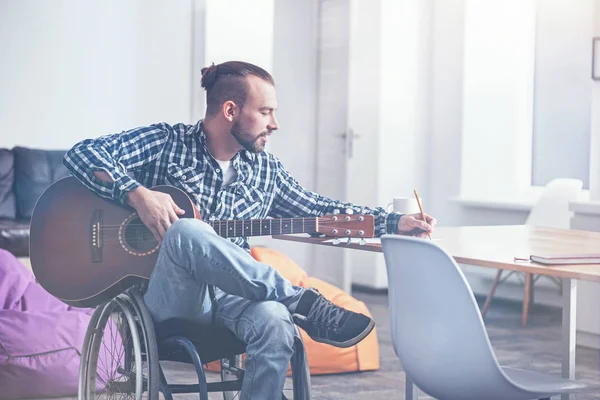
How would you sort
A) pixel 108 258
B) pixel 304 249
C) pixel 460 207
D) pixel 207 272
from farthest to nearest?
pixel 304 249 < pixel 460 207 < pixel 108 258 < pixel 207 272

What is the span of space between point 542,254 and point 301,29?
4879 mm

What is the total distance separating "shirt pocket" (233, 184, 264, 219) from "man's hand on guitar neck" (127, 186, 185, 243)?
26cm

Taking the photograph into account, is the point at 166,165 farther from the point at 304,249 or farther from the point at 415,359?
the point at 304,249

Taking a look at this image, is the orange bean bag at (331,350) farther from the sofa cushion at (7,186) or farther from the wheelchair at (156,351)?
the sofa cushion at (7,186)

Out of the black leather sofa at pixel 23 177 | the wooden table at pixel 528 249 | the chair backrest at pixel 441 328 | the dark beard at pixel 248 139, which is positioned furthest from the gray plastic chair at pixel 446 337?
the black leather sofa at pixel 23 177

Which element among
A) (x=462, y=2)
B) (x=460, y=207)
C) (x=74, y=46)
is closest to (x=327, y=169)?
(x=460, y=207)

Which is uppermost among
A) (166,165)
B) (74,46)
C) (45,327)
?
(74,46)

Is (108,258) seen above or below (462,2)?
below

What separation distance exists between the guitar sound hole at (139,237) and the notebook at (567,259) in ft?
3.19

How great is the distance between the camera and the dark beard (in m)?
2.62

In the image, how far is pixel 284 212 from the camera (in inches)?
111

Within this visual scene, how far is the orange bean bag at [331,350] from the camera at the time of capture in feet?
12.7

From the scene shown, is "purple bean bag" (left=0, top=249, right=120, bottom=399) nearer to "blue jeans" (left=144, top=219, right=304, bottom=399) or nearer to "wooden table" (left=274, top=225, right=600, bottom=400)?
"wooden table" (left=274, top=225, right=600, bottom=400)

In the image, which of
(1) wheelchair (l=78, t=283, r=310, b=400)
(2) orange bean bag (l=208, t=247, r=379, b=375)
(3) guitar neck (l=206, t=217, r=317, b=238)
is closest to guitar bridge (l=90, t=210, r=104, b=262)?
(1) wheelchair (l=78, t=283, r=310, b=400)
